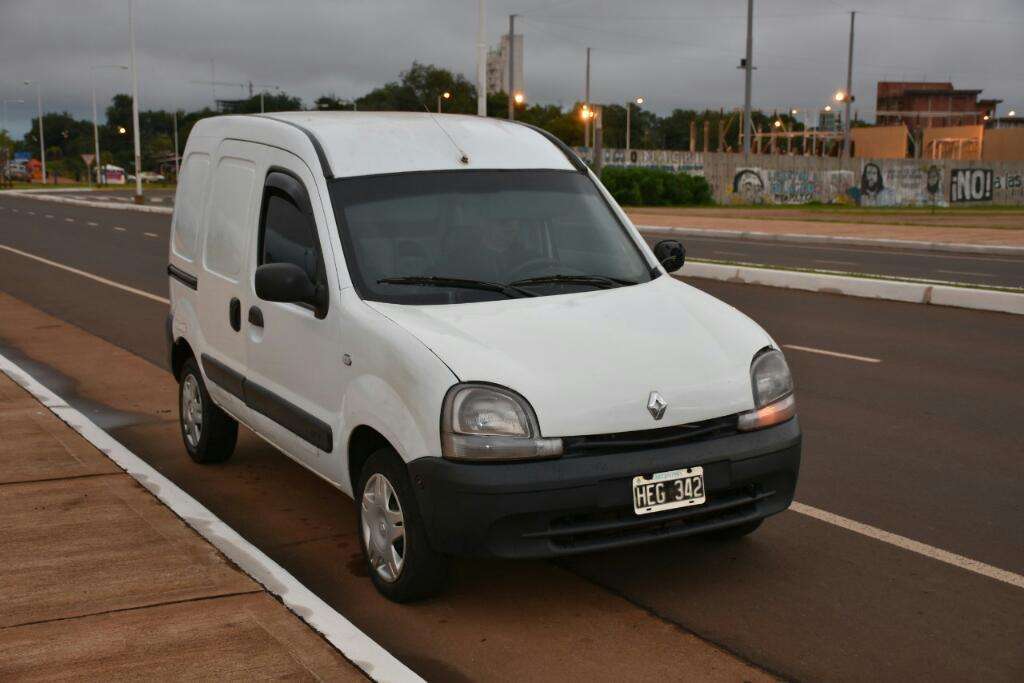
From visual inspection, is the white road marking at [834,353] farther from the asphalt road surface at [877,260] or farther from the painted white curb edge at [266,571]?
the asphalt road surface at [877,260]

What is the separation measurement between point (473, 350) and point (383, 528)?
2.83 feet

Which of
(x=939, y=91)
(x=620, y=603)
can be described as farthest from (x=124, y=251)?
(x=939, y=91)

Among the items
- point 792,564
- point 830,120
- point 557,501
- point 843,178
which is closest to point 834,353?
point 792,564

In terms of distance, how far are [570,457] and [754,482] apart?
843 mm

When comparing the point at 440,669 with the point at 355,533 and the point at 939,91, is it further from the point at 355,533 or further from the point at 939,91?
the point at 939,91

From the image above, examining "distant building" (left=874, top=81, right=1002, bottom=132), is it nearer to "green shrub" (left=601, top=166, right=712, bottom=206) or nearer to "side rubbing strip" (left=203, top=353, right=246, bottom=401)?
"green shrub" (left=601, top=166, right=712, bottom=206)

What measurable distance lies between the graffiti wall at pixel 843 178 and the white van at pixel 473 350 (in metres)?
50.3

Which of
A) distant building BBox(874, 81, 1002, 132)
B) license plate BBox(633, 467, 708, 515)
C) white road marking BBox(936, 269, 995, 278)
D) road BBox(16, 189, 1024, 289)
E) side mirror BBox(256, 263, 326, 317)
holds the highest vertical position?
distant building BBox(874, 81, 1002, 132)

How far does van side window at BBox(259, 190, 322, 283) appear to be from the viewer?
5305 mm

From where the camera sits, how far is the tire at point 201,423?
22.2 feet

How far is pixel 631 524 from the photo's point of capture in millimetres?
4371

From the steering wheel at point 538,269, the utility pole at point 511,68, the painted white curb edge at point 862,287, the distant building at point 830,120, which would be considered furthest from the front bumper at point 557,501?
the distant building at point 830,120

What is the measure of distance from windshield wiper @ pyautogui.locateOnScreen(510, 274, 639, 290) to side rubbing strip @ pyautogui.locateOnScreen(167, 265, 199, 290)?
235 cm

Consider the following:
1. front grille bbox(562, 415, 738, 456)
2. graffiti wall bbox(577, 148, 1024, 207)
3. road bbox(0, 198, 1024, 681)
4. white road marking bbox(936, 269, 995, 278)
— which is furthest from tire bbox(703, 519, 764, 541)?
graffiti wall bbox(577, 148, 1024, 207)
